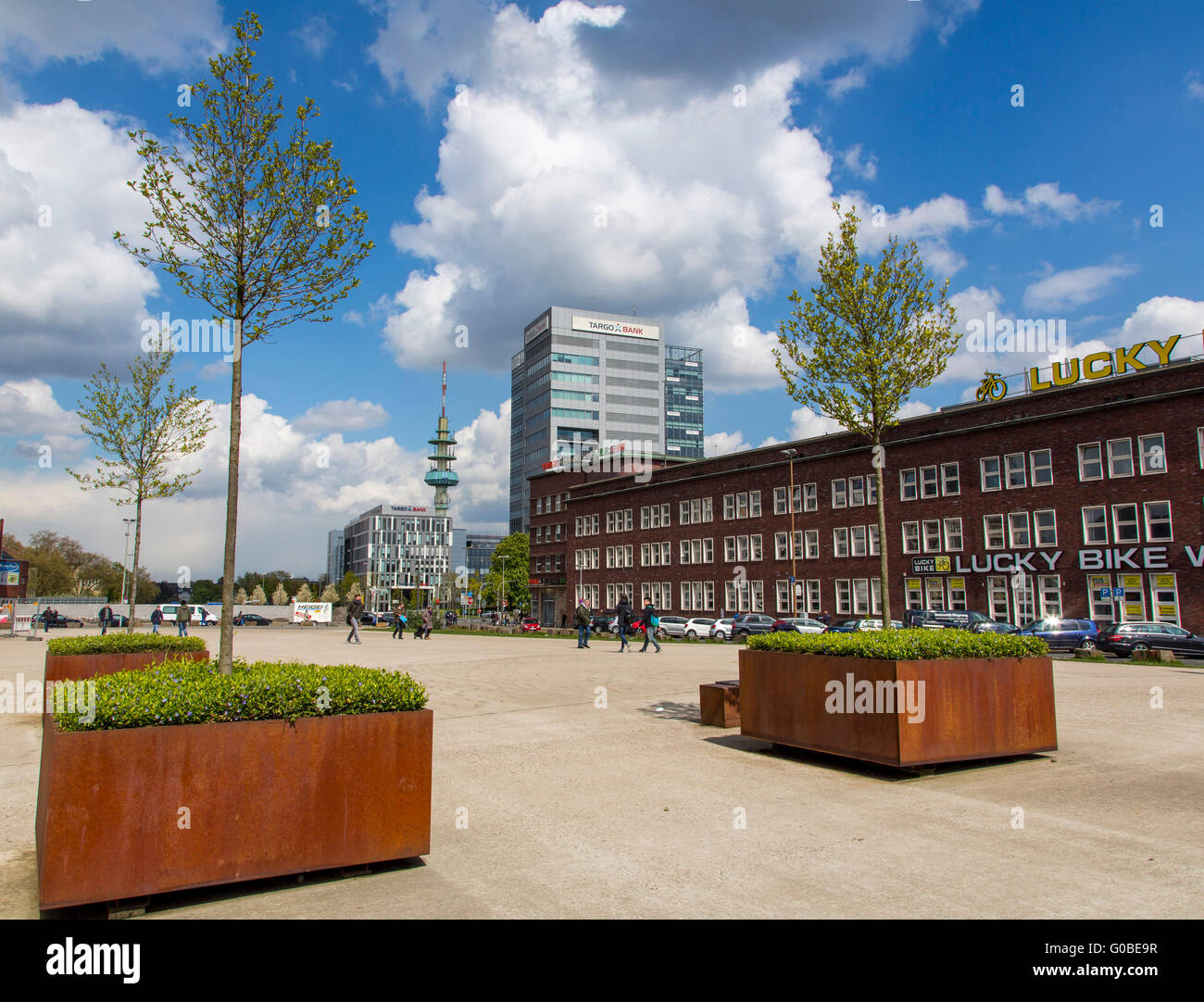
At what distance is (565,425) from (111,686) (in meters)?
128

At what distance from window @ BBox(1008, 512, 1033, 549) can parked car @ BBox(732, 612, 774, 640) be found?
13221 mm

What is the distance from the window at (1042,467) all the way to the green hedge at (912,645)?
37.2m

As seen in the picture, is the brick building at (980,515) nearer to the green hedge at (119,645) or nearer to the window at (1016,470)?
the window at (1016,470)

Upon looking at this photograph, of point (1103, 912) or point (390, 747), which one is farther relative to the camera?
point (390, 747)

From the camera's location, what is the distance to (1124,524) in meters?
39.8

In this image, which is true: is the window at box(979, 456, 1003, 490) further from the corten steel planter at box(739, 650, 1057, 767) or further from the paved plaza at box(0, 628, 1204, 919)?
the corten steel planter at box(739, 650, 1057, 767)

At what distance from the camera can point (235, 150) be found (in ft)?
26.6

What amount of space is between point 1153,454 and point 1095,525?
415 cm

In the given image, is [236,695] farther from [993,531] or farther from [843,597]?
[843,597]

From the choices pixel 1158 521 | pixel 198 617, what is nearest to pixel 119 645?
pixel 1158 521
